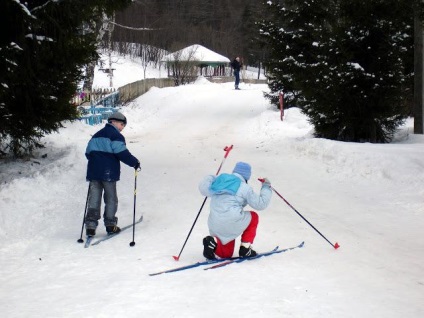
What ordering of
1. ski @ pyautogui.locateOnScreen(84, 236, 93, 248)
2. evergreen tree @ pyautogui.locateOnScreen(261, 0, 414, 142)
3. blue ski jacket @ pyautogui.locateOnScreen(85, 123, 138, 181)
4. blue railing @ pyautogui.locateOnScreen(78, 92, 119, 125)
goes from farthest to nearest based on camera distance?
blue railing @ pyautogui.locateOnScreen(78, 92, 119, 125), evergreen tree @ pyautogui.locateOnScreen(261, 0, 414, 142), blue ski jacket @ pyautogui.locateOnScreen(85, 123, 138, 181), ski @ pyautogui.locateOnScreen(84, 236, 93, 248)

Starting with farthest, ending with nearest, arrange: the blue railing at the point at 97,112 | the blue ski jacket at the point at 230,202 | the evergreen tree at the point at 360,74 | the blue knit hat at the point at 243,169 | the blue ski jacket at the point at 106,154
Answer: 1. the blue railing at the point at 97,112
2. the evergreen tree at the point at 360,74
3. the blue ski jacket at the point at 106,154
4. the blue knit hat at the point at 243,169
5. the blue ski jacket at the point at 230,202

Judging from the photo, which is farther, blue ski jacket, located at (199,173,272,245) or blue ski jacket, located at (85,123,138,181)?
blue ski jacket, located at (85,123,138,181)

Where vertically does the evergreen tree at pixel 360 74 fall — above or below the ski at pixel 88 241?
above

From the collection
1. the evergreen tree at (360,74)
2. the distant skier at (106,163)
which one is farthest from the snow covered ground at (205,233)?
the evergreen tree at (360,74)

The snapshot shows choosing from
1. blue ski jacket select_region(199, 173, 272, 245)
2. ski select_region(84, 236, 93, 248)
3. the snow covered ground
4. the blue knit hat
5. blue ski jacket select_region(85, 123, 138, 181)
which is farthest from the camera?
blue ski jacket select_region(85, 123, 138, 181)

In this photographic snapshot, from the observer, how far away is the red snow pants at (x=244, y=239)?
5.72 meters

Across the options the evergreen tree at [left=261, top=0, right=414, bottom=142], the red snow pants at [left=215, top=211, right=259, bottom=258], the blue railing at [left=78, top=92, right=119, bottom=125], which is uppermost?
the evergreen tree at [left=261, top=0, right=414, bottom=142]

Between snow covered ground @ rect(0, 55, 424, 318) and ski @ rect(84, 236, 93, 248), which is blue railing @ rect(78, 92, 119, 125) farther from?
ski @ rect(84, 236, 93, 248)

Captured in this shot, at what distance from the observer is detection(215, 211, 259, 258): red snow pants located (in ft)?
18.8

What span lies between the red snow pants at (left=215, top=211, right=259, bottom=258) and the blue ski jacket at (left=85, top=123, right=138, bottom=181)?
1895 millimetres

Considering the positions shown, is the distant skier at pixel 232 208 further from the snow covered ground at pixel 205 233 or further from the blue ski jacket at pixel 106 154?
the blue ski jacket at pixel 106 154

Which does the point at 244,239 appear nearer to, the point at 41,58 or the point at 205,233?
the point at 205,233

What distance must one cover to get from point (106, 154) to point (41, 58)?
343 cm

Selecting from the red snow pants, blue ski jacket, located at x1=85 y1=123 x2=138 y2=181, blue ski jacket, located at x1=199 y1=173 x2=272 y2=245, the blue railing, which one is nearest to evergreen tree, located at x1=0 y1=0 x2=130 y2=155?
blue ski jacket, located at x1=85 y1=123 x2=138 y2=181
